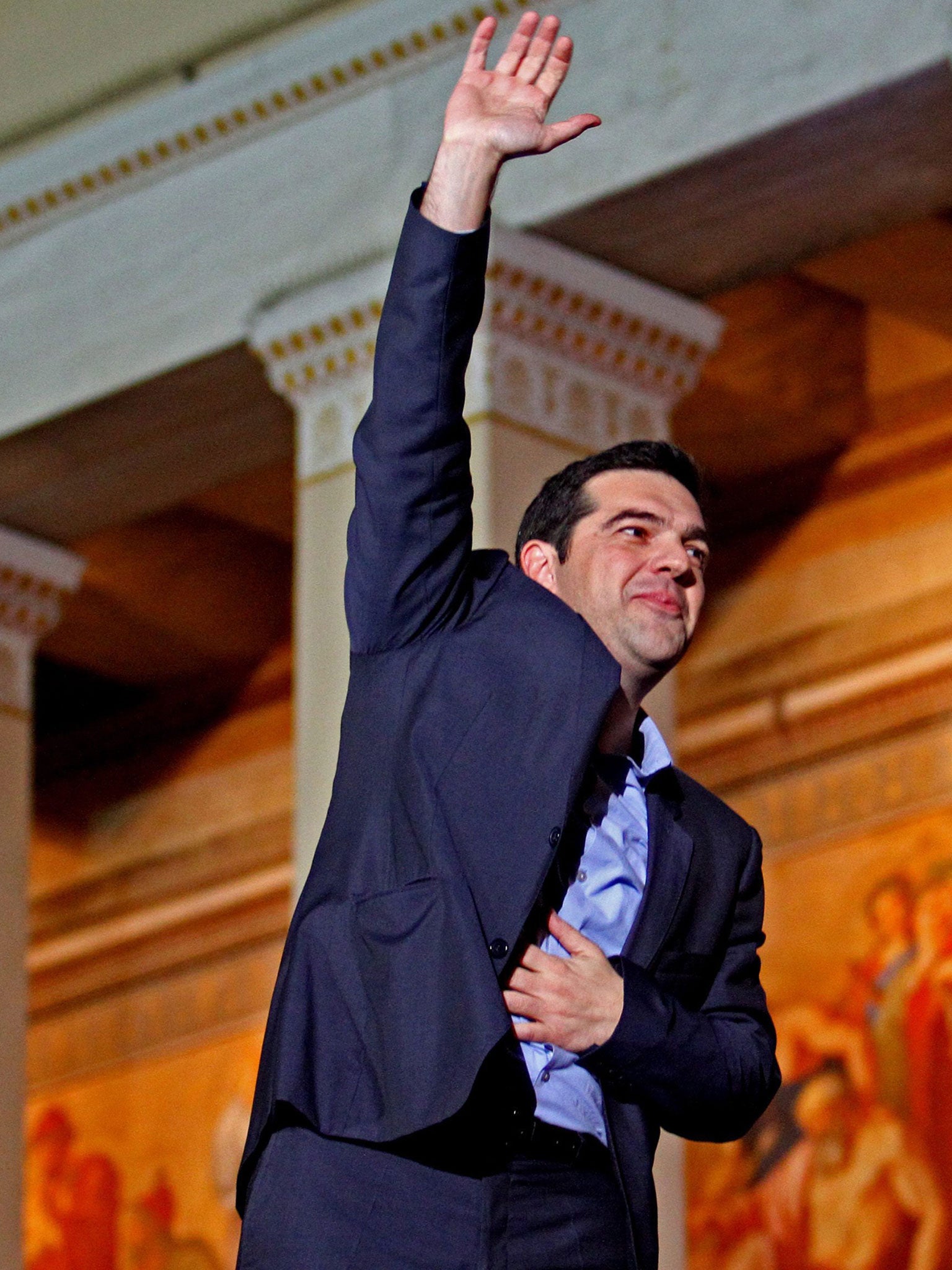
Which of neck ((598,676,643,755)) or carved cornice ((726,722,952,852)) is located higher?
carved cornice ((726,722,952,852))

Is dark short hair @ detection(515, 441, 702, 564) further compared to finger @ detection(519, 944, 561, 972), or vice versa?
dark short hair @ detection(515, 441, 702, 564)

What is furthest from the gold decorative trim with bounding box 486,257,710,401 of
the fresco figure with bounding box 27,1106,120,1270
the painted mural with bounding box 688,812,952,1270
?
the fresco figure with bounding box 27,1106,120,1270

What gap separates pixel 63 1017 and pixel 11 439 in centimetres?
422

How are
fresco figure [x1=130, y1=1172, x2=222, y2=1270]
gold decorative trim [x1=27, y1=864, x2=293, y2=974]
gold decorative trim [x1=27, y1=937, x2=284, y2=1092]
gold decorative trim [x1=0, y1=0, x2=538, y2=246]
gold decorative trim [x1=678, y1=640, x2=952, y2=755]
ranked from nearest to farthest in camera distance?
gold decorative trim [x1=0, y1=0, x2=538, y2=246] < gold decorative trim [x1=678, y1=640, x2=952, y2=755] < fresco figure [x1=130, y1=1172, x2=222, y2=1270] < gold decorative trim [x1=27, y1=937, x2=284, y2=1092] < gold decorative trim [x1=27, y1=864, x2=293, y2=974]

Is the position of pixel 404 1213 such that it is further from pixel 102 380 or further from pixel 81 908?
pixel 81 908

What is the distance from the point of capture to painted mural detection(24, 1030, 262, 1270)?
1062cm

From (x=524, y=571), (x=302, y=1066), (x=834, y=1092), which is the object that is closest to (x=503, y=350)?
(x=834, y=1092)

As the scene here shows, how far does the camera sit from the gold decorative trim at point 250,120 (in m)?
6.98

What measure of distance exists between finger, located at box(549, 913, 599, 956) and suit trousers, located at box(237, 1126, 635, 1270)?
21cm

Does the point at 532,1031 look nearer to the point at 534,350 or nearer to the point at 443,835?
the point at 443,835

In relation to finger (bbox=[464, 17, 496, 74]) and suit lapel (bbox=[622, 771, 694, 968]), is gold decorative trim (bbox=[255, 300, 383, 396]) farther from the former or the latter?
suit lapel (bbox=[622, 771, 694, 968])

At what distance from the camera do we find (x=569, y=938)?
2.49m

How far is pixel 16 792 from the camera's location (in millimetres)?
8570

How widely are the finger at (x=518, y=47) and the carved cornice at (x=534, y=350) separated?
156 inches
